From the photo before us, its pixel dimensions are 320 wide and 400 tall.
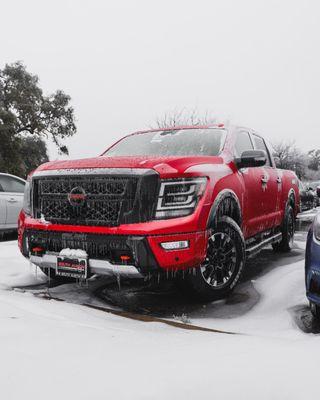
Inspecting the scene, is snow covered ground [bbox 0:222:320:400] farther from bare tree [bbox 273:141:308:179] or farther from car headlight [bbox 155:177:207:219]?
bare tree [bbox 273:141:308:179]

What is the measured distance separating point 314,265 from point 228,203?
1.26 m

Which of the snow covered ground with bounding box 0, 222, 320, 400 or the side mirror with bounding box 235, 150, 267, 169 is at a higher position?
the side mirror with bounding box 235, 150, 267, 169

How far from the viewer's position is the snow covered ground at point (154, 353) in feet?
6.42

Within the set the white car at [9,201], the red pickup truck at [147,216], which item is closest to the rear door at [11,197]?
the white car at [9,201]

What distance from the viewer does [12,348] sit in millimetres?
2371

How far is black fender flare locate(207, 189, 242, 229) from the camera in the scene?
3953 mm

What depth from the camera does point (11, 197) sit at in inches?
348

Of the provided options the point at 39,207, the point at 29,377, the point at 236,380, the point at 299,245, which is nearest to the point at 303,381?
the point at 236,380

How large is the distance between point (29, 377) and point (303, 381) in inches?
49.1

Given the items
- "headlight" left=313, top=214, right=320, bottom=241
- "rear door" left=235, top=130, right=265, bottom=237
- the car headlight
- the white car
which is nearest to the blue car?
"headlight" left=313, top=214, right=320, bottom=241

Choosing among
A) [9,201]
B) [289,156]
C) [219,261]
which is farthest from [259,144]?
[289,156]

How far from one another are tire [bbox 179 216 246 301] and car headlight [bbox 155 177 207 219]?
0.43 metres

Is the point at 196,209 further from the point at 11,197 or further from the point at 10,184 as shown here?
the point at 10,184

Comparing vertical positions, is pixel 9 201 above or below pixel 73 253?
below
